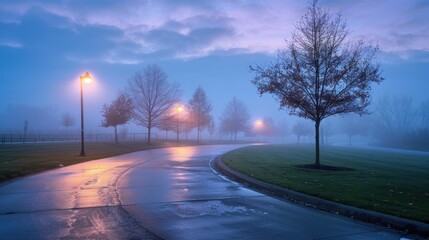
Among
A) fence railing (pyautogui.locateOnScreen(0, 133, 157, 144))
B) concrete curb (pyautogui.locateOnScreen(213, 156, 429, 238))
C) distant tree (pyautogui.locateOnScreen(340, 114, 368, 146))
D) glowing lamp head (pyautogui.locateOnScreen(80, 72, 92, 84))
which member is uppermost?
glowing lamp head (pyautogui.locateOnScreen(80, 72, 92, 84))

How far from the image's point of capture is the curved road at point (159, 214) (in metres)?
6.79

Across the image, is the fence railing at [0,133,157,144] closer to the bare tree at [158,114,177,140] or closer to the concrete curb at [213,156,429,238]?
the bare tree at [158,114,177,140]

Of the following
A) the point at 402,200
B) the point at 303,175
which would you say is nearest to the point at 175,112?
the point at 303,175

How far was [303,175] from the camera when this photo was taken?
1515 centimetres

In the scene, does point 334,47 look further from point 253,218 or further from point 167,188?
point 253,218

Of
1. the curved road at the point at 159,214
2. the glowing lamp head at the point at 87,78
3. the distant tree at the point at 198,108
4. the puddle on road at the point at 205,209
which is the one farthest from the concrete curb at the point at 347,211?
the distant tree at the point at 198,108

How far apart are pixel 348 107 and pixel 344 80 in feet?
4.86

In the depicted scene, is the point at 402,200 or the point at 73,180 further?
the point at 73,180

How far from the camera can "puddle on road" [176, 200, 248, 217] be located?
8391 millimetres

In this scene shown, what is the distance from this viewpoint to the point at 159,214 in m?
8.26

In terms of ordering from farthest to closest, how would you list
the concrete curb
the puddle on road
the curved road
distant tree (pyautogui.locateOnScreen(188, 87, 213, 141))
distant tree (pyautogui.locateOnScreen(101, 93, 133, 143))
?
distant tree (pyautogui.locateOnScreen(188, 87, 213, 141))
distant tree (pyautogui.locateOnScreen(101, 93, 133, 143))
the puddle on road
the concrete curb
the curved road

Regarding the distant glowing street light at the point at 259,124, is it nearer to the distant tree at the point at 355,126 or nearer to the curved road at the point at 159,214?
the distant tree at the point at 355,126

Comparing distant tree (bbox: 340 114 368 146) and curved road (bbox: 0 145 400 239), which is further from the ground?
distant tree (bbox: 340 114 368 146)

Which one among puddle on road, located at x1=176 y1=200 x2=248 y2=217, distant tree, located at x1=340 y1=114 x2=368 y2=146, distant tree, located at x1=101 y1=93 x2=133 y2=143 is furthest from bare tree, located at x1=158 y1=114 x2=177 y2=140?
distant tree, located at x1=340 y1=114 x2=368 y2=146
